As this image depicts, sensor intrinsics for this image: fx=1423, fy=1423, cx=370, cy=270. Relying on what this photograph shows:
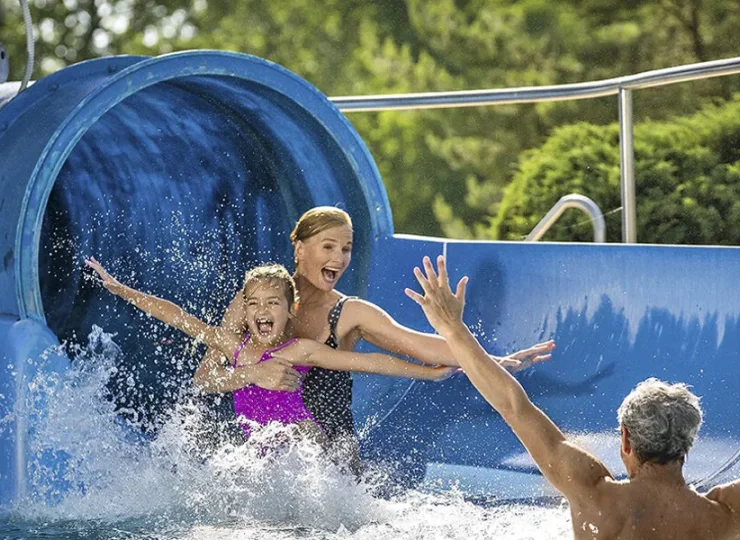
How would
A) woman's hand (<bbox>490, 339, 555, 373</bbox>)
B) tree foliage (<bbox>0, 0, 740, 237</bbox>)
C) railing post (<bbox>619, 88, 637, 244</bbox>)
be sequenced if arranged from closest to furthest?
woman's hand (<bbox>490, 339, 555, 373</bbox>) < railing post (<bbox>619, 88, 637, 244</bbox>) < tree foliage (<bbox>0, 0, 740, 237</bbox>)

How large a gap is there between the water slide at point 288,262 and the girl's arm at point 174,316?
47 centimetres

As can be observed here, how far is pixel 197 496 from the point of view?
4.43 metres

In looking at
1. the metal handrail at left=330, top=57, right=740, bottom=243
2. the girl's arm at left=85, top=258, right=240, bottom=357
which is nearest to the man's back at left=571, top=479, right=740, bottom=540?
the girl's arm at left=85, top=258, right=240, bottom=357

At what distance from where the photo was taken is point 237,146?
562 cm

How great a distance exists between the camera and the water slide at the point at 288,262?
4676 millimetres

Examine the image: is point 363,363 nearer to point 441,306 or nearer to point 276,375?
point 276,375

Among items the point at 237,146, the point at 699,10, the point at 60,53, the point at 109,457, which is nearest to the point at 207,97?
the point at 237,146

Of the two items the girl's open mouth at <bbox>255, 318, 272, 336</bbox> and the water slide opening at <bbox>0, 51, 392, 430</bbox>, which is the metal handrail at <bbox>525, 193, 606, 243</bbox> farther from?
the girl's open mouth at <bbox>255, 318, 272, 336</bbox>

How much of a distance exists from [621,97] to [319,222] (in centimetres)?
143

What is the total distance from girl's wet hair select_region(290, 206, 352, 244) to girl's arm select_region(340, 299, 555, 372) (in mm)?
265

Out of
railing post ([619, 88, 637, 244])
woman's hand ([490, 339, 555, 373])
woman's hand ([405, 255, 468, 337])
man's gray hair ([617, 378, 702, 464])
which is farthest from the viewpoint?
railing post ([619, 88, 637, 244])

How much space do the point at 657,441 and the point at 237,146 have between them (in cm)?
317

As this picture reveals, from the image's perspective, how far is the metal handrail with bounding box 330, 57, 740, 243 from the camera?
507 centimetres

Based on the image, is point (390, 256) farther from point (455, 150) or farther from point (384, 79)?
point (384, 79)
